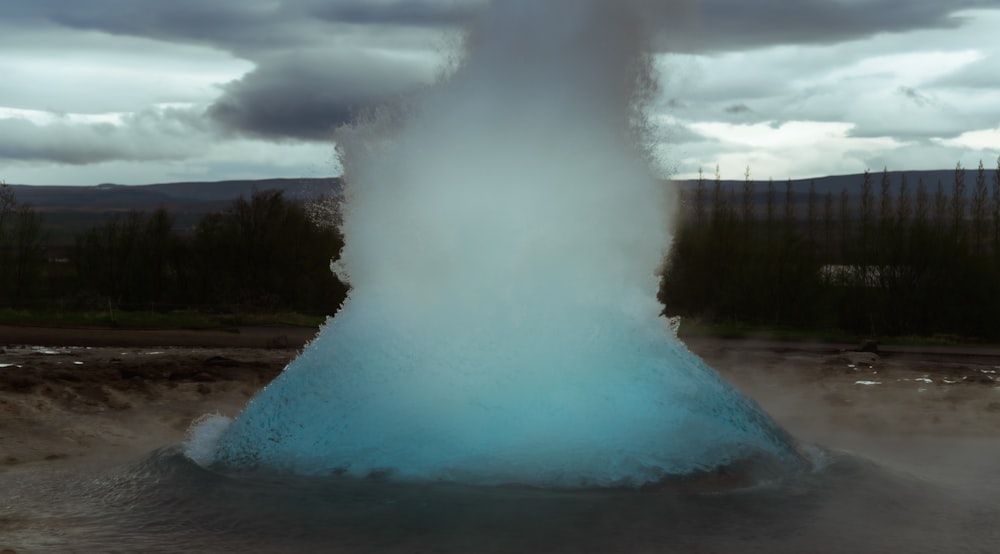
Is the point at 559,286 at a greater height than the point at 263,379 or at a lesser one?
greater

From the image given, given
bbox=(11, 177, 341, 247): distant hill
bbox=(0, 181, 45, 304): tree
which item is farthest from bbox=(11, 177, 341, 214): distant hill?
bbox=(0, 181, 45, 304): tree

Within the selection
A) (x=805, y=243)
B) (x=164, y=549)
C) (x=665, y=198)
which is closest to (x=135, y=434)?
(x=164, y=549)

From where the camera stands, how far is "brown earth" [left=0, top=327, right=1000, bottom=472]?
37.7ft

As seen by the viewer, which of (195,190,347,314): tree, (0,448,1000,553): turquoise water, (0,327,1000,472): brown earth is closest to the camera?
(0,448,1000,553): turquoise water

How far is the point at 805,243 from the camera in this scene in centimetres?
3988

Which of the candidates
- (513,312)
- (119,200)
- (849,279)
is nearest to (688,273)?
(849,279)

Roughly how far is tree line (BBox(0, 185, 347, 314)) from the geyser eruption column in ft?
99.0

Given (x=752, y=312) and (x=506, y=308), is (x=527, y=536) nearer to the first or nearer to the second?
(x=506, y=308)

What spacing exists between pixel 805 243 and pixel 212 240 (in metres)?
23.7

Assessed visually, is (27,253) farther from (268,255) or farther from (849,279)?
(849,279)

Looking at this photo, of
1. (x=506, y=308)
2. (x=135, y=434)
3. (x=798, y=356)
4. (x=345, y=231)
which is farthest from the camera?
(x=798, y=356)

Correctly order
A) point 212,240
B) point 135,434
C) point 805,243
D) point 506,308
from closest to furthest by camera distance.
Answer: point 506,308 < point 135,434 < point 805,243 < point 212,240

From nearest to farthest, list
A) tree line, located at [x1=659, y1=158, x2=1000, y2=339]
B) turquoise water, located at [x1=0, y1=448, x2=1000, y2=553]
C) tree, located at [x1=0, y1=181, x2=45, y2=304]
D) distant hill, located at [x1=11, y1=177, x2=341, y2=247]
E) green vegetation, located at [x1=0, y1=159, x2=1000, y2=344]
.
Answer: turquoise water, located at [x1=0, y1=448, x2=1000, y2=553], green vegetation, located at [x1=0, y1=159, x2=1000, y2=344], tree line, located at [x1=659, y1=158, x2=1000, y2=339], tree, located at [x1=0, y1=181, x2=45, y2=304], distant hill, located at [x1=11, y1=177, x2=341, y2=247]

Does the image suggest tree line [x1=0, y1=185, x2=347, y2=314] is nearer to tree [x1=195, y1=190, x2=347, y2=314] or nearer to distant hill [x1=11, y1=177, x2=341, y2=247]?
tree [x1=195, y1=190, x2=347, y2=314]
